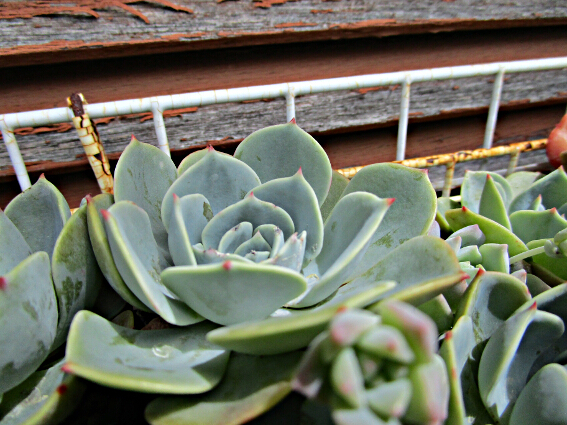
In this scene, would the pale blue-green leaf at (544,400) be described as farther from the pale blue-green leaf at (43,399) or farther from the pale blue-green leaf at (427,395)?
the pale blue-green leaf at (43,399)

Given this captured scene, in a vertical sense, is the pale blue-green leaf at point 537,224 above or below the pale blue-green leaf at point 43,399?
below

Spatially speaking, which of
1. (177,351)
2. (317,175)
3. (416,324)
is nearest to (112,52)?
(317,175)

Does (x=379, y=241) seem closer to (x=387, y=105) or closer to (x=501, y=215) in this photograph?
(x=501, y=215)

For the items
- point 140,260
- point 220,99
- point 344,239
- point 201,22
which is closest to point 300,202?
point 344,239

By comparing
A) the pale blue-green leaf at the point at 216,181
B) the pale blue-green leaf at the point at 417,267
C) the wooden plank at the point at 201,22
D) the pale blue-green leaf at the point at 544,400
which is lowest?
the pale blue-green leaf at the point at 544,400

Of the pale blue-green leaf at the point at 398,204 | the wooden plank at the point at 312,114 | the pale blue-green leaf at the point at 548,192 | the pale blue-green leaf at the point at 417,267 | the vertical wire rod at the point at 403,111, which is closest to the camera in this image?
the pale blue-green leaf at the point at 417,267

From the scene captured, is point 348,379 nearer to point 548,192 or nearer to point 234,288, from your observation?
point 234,288

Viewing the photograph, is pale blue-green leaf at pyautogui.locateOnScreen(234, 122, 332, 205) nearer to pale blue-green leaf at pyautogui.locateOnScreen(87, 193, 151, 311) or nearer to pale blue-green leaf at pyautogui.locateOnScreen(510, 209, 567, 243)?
pale blue-green leaf at pyautogui.locateOnScreen(87, 193, 151, 311)

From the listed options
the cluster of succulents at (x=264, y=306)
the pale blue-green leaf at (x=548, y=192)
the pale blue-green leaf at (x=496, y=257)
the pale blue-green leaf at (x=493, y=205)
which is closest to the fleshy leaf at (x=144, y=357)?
the cluster of succulents at (x=264, y=306)
